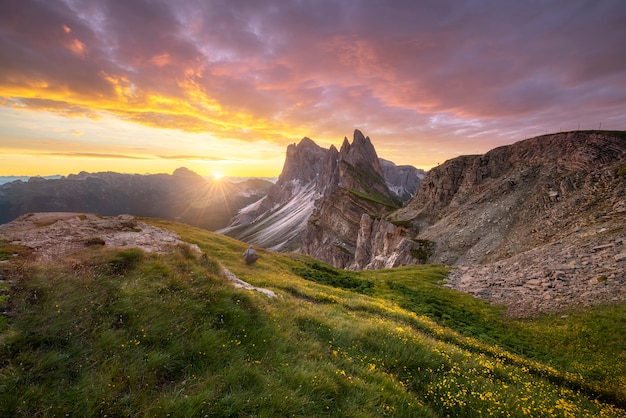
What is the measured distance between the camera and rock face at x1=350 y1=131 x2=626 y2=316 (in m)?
26.3

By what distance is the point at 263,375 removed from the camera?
7531mm

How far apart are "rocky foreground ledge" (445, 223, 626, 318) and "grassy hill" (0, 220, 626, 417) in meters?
9.82

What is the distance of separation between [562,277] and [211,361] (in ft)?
111

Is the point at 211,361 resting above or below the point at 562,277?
above

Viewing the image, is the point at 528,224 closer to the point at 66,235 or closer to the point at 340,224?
the point at 66,235

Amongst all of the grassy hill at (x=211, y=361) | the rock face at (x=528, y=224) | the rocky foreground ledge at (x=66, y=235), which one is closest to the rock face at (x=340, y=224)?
the rock face at (x=528, y=224)

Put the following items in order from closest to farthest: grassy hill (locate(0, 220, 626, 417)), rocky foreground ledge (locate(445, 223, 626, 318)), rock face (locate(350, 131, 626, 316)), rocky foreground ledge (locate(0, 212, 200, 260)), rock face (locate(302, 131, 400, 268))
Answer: grassy hill (locate(0, 220, 626, 417)), rocky foreground ledge (locate(0, 212, 200, 260)), rocky foreground ledge (locate(445, 223, 626, 318)), rock face (locate(350, 131, 626, 316)), rock face (locate(302, 131, 400, 268))

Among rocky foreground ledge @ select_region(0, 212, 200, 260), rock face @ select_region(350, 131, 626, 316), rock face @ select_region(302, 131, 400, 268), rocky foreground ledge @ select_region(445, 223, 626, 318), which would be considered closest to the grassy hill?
rocky foreground ledge @ select_region(0, 212, 200, 260)

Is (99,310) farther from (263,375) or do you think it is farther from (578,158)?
(578,158)

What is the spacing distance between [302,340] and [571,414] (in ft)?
29.0

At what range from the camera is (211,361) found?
26.0 ft

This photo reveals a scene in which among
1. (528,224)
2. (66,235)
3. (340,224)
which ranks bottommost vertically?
(340,224)

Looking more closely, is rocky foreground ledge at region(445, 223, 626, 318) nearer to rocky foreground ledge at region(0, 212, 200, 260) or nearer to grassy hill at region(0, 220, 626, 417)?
grassy hill at region(0, 220, 626, 417)

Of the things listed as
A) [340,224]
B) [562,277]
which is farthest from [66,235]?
[340,224]
